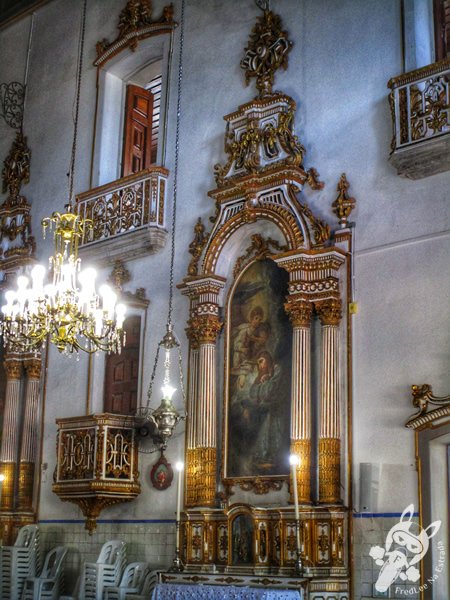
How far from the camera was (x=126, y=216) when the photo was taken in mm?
14195

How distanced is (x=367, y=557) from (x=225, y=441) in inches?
101

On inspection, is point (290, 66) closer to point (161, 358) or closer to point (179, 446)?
point (161, 358)

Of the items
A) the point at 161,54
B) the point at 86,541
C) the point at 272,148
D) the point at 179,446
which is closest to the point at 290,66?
the point at 272,148

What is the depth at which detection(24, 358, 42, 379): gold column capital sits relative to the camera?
15305mm

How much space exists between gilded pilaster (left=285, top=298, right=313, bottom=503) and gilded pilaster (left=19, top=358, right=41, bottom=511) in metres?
5.52

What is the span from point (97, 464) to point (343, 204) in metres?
4.78

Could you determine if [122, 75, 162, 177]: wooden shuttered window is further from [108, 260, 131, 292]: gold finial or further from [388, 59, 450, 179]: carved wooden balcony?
[388, 59, 450, 179]: carved wooden balcony

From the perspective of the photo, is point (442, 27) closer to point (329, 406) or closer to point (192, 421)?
point (329, 406)

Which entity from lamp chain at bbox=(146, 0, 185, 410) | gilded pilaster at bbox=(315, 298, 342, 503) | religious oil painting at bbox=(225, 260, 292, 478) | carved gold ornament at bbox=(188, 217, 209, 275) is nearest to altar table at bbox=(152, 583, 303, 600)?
gilded pilaster at bbox=(315, 298, 342, 503)

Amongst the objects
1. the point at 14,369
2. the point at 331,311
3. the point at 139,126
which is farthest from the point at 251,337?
the point at 139,126

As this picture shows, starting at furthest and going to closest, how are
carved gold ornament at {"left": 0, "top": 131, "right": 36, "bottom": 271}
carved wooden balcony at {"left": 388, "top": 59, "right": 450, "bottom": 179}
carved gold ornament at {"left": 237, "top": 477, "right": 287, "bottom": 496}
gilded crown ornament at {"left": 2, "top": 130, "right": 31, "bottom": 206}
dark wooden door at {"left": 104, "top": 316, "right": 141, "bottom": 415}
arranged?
gilded crown ornament at {"left": 2, "top": 130, "right": 31, "bottom": 206} < carved gold ornament at {"left": 0, "top": 131, "right": 36, "bottom": 271} < dark wooden door at {"left": 104, "top": 316, "right": 141, "bottom": 415} < carved gold ornament at {"left": 237, "top": 477, "right": 287, "bottom": 496} < carved wooden balcony at {"left": 388, "top": 59, "right": 450, "bottom": 179}

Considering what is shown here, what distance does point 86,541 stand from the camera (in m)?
13.5

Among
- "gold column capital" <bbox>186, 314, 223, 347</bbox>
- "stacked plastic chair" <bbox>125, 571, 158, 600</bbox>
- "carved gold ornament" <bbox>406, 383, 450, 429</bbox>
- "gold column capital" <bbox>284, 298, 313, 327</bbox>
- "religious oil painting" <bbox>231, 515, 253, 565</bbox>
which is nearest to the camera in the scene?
"carved gold ornament" <bbox>406, 383, 450, 429</bbox>

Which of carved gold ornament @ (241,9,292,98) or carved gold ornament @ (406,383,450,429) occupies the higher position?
carved gold ornament @ (241,9,292,98)
